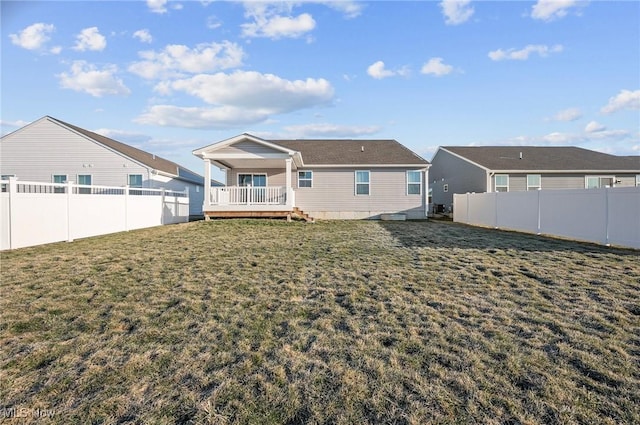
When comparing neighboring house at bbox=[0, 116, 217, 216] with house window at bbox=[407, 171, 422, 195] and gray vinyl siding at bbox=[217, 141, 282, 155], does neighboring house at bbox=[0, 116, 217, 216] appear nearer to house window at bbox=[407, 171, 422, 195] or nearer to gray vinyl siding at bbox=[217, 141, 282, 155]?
gray vinyl siding at bbox=[217, 141, 282, 155]

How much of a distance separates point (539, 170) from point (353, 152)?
11.1 m

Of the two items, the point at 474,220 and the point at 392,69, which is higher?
the point at 392,69

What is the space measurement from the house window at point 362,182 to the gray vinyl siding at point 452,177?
7243mm

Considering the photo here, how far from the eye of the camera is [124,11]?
382 inches

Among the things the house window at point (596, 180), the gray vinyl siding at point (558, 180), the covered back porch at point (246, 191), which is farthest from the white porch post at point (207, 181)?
the house window at point (596, 180)

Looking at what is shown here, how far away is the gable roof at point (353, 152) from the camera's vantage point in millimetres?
17953

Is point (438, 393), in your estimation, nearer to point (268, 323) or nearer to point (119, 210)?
point (268, 323)

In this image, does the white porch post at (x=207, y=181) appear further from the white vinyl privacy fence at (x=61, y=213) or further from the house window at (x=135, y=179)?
the house window at (x=135, y=179)

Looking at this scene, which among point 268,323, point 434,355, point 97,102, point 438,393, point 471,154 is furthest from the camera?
point 471,154

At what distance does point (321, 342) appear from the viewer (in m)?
3.16

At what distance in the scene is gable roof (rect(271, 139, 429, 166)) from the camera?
1795 cm

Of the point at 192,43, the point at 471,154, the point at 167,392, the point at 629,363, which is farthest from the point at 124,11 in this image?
the point at 471,154

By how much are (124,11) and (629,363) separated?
12999 millimetres

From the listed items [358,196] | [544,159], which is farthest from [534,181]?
[358,196]
